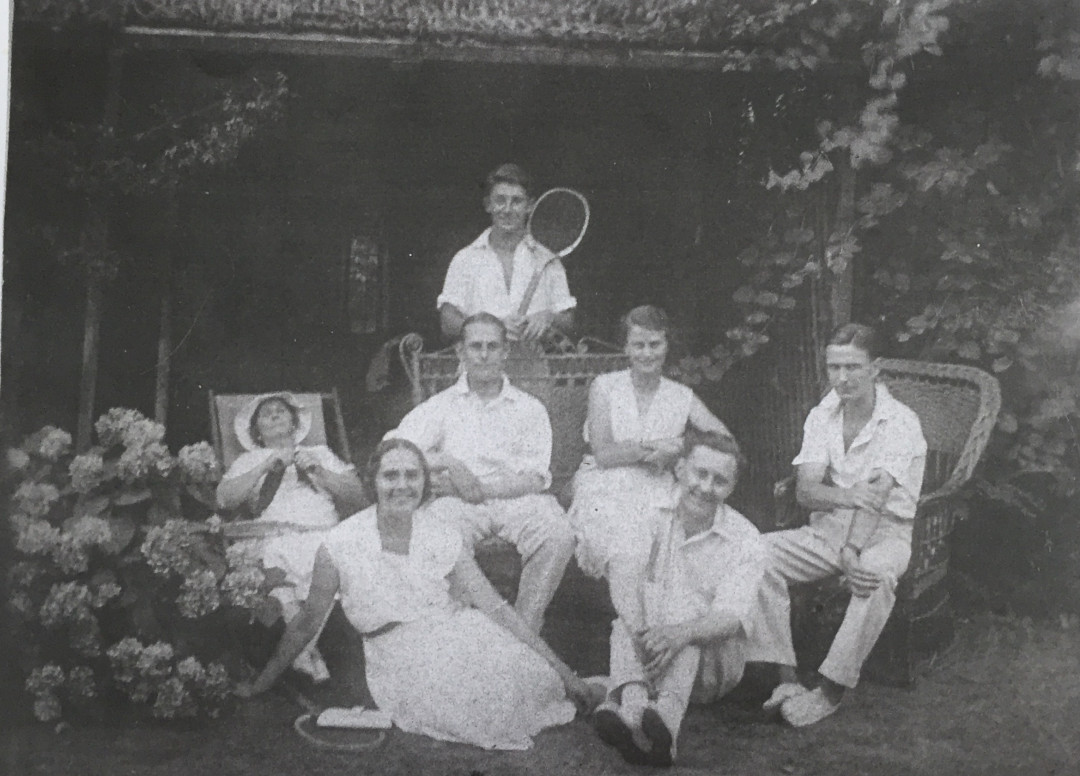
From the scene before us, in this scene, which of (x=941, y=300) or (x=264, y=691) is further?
(x=941, y=300)

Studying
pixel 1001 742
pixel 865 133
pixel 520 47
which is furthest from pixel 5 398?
pixel 1001 742

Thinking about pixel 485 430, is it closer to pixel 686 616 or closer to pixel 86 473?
pixel 686 616

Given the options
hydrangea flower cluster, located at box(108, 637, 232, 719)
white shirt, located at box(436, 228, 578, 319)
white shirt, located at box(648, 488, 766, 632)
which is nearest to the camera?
hydrangea flower cluster, located at box(108, 637, 232, 719)

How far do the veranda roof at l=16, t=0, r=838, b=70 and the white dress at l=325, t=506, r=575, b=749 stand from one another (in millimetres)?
1312

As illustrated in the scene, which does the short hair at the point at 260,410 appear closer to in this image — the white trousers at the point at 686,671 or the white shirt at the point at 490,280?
the white shirt at the point at 490,280

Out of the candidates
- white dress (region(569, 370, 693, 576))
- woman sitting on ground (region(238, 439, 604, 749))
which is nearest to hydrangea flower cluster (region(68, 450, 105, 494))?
woman sitting on ground (region(238, 439, 604, 749))

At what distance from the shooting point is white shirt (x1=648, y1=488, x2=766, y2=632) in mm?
2934

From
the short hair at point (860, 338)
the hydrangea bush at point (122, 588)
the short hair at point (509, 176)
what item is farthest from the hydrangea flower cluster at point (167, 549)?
the short hair at point (860, 338)

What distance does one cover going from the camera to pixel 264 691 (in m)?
2.88

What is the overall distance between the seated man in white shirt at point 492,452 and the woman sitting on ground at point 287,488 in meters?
0.23

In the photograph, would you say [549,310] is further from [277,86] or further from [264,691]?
[264,691]

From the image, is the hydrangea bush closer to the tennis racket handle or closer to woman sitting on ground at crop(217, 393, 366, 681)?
woman sitting on ground at crop(217, 393, 366, 681)

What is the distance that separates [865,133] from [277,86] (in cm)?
166

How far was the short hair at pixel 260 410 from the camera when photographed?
2.98 meters
